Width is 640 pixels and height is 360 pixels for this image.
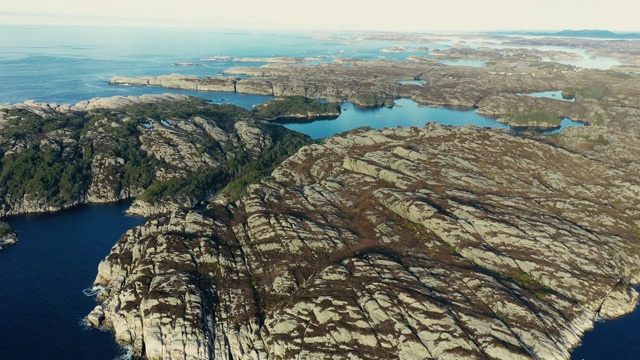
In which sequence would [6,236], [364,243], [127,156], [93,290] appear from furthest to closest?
1. [127,156]
2. [6,236]
3. [364,243]
4. [93,290]

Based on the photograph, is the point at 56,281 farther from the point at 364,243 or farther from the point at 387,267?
the point at 387,267

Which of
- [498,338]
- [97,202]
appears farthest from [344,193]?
[97,202]

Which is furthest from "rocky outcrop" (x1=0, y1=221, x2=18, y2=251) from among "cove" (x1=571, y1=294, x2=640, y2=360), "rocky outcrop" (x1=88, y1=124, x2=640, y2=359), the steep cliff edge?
"cove" (x1=571, y1=294, x2=640, y2=360)

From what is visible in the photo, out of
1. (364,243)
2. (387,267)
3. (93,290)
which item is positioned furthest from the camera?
(364,243)

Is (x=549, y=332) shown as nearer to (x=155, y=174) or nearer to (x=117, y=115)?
(x=155, y=174)

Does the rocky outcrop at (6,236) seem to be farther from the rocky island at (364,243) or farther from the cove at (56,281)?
the rocky island at (364,243)

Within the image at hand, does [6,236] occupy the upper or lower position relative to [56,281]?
upper

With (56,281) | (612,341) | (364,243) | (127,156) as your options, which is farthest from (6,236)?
(612,341)
